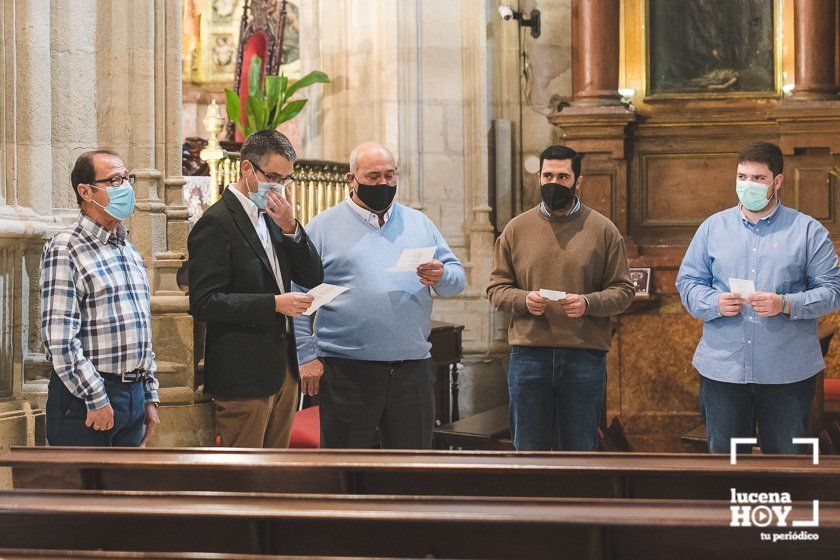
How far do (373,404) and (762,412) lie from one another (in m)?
1.28

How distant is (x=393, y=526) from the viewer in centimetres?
231

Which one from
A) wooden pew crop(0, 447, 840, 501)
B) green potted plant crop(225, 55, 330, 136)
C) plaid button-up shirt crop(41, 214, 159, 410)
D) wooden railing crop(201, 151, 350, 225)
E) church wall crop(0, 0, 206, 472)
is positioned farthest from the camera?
green potted plant crop(225, 55, 330, 136)

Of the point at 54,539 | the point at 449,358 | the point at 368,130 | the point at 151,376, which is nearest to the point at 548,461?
the point at 54,539

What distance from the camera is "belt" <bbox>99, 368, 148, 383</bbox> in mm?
3389

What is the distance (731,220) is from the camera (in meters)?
3.79

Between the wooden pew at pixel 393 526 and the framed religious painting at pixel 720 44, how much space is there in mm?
5365

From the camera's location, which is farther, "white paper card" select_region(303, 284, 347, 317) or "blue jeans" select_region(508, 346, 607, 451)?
"blue jeans" select_region(508, 346, 607, 451)

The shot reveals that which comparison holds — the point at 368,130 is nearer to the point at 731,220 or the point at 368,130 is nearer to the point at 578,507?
the point at 731,220

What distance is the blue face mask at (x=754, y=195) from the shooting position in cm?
367

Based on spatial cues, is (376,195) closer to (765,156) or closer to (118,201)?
(118,201)

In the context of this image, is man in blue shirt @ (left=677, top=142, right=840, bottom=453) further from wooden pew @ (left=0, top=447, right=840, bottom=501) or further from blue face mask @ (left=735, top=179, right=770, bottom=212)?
wooden pew @ (left=0, top=447, right=840, bottom=501)

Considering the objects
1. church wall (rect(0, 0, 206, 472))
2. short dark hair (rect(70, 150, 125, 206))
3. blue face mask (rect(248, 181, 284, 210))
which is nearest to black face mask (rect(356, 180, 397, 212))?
blue face mask (rect(248, 181, 284, 210))

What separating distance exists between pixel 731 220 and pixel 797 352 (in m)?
0.49

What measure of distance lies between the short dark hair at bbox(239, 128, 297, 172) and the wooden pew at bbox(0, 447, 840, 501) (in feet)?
3.58
